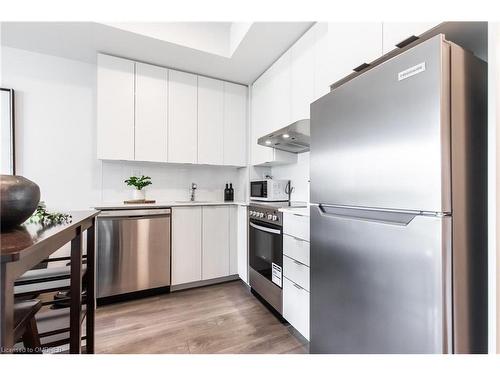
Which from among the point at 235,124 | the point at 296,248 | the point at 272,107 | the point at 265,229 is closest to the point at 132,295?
the point at 265,229

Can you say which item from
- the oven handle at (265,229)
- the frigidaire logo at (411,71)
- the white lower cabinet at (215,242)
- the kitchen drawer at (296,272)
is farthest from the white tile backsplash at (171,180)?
the frigidaire logo at (411,71)

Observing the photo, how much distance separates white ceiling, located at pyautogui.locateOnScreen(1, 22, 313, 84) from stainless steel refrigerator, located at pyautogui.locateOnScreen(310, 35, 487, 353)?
1463 mm

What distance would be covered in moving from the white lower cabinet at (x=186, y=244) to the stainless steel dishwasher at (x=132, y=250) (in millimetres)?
73

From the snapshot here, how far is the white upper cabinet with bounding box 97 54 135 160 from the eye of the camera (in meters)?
2.25

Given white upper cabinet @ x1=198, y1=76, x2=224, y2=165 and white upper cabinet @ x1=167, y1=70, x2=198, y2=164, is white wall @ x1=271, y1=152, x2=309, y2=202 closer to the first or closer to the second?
white upper cabinet @ x1=198, y1=76, x2=224, y2=165

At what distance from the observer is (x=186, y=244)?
2418 mm

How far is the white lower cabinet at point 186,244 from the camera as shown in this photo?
2363 mm

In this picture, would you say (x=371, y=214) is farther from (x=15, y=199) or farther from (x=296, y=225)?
(x=15, y=199)

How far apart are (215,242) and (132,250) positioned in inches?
32.5

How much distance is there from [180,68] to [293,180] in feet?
5.79

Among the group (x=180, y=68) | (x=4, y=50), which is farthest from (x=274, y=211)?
(x=4, y=50)

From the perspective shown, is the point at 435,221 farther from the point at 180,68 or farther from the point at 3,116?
the point at 3,116

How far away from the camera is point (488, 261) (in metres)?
0.71

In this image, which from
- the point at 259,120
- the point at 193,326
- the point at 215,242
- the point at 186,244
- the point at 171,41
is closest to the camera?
the point at 193,326
